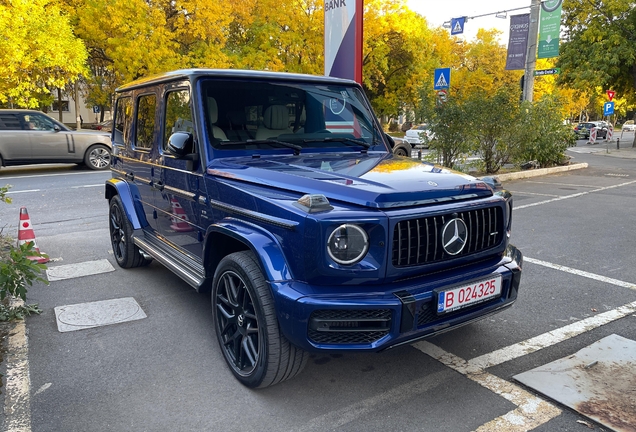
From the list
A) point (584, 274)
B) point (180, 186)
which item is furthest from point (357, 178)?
point (584, 274)

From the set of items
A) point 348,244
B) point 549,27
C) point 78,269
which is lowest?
point 78,269

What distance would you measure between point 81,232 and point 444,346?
19.3ft

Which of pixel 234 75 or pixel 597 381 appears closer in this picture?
pixel 597 381

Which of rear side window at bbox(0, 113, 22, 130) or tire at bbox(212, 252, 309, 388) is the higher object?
rear side window at bbox(0, 113, 22, 130)

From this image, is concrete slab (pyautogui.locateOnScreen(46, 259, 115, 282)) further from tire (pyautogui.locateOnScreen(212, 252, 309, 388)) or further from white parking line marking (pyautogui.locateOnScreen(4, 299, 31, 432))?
tire (pyautogui.locateOnScreen(212, 252, 309, 388))

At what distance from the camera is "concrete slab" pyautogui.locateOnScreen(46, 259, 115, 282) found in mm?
5414

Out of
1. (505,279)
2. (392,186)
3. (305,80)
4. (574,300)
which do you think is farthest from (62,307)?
(574,300)

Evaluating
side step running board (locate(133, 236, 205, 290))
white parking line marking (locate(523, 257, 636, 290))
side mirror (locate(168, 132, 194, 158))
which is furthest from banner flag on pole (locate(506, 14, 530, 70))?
side mirror (locate(168, 132, 194, 158))

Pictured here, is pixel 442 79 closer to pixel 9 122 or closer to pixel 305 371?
pixel 305 371

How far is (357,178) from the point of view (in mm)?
3078

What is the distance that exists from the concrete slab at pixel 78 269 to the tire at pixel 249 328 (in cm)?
279

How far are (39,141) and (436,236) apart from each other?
13.9 metres

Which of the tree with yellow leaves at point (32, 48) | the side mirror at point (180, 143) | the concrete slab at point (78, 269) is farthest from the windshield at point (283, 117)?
the tree with yellow leaves at point (32, 48)

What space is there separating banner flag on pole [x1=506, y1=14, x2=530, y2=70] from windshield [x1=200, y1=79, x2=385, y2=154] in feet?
43.8
